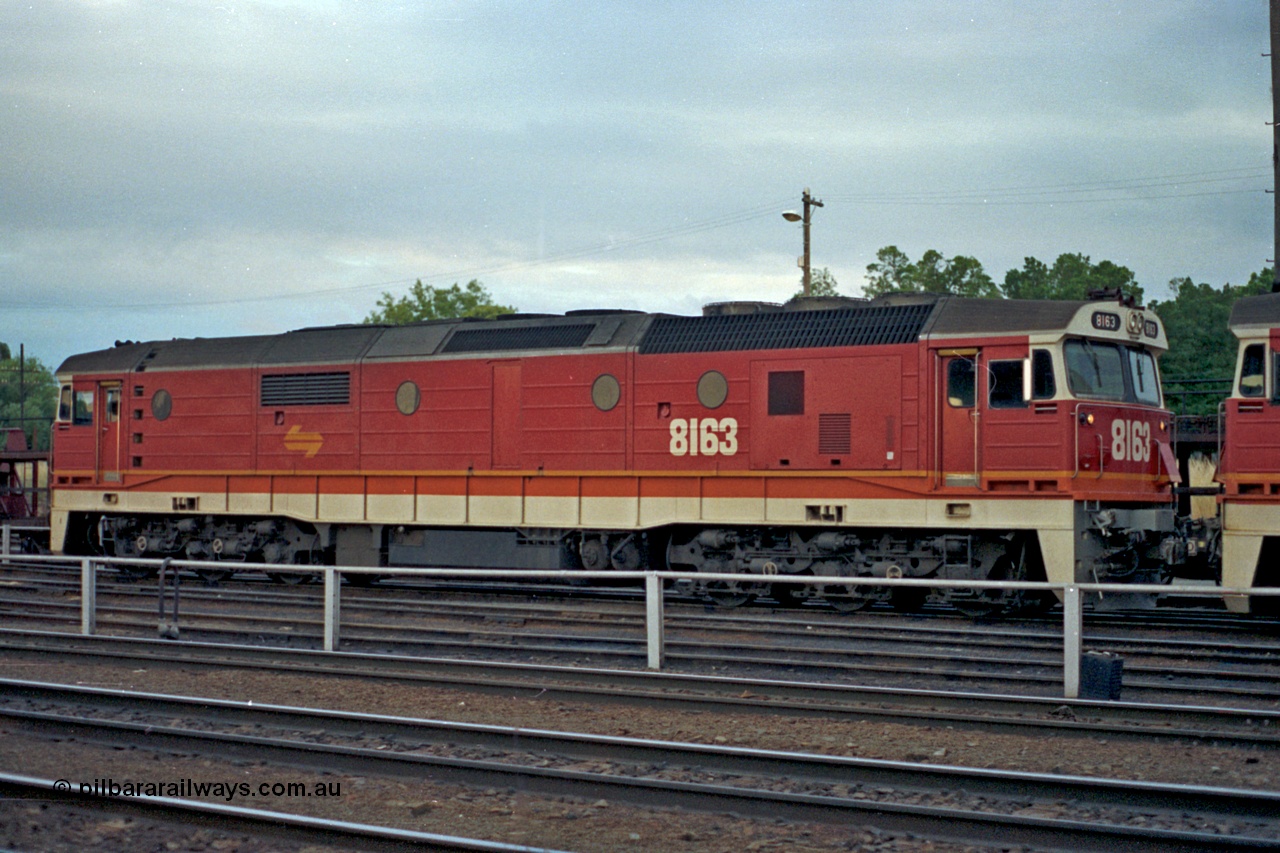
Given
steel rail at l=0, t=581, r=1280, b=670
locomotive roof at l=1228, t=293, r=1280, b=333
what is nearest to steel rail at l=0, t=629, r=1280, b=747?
steel rail at l=0, t=581, r=1280, b=670

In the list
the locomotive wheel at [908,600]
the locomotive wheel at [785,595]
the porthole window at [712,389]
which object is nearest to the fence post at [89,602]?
the porthole window at [712,389]

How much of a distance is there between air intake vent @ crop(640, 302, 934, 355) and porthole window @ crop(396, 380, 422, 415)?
4230 millimetres

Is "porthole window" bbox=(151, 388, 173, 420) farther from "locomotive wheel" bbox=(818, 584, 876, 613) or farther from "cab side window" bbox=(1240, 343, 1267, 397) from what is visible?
"cab side window" bbox=(1240, 343, 1267, 397)

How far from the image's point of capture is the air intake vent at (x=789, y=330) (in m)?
18.1

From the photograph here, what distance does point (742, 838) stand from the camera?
750cm

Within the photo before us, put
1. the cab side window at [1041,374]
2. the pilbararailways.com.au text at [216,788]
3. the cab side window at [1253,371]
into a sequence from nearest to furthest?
the pilbararailways.com.au text at [216,788] < the cab side window at [1253,371] < the cab side window at [1041,374]

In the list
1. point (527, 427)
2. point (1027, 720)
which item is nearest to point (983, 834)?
point (1027, 720)

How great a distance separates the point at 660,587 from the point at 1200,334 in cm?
4817

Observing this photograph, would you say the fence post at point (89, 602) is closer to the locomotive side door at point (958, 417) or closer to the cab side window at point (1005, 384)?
the locomotive side door at point (958, 417)

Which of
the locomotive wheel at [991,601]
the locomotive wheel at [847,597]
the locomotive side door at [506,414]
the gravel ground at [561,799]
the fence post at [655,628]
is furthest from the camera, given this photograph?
the locomotive side door at [506,414]

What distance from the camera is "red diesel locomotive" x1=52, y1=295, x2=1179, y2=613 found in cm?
1698

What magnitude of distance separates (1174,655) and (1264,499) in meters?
3.82

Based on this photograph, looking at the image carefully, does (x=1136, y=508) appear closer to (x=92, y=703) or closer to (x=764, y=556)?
(x=764, y=556)

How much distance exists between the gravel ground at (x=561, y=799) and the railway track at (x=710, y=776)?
0.16 m
